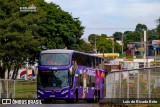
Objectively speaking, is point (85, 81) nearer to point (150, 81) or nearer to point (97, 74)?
point (97, 74)

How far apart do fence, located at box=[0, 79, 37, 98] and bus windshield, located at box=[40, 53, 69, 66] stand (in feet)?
11.4

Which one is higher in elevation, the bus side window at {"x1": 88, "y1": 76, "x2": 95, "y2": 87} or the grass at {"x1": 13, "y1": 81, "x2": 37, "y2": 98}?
the bus side window at {"x1": 88, "y1": 76, "x2": 95, "y2": 87}

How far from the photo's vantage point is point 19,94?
134 feet

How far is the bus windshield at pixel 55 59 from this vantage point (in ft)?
112

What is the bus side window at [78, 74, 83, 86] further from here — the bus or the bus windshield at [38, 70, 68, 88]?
the bus windshield at [38, 70, 68, 88]

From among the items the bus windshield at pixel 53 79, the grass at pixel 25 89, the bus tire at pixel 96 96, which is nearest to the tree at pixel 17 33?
the grass at pixel 25 89

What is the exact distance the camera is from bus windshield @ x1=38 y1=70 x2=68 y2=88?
34500 millimetres

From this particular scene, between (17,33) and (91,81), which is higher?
(17,33)

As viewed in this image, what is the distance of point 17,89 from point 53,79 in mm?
6457

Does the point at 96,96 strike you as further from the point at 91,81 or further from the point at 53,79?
the point at 53,79

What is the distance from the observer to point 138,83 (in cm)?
2134

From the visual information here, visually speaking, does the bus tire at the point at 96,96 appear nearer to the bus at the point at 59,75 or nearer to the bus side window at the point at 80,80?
the bus side window at the point at 80,80

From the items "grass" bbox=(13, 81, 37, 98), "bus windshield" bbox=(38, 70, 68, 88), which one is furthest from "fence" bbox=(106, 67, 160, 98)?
"grass" bbox=(13, 81, 37, 98)

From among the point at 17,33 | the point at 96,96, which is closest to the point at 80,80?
the point at 96,96
